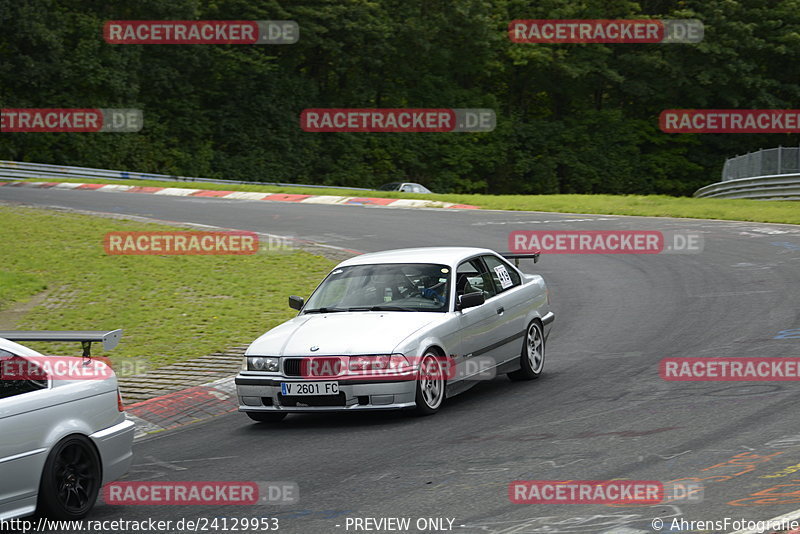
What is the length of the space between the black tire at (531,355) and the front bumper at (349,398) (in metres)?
2.13

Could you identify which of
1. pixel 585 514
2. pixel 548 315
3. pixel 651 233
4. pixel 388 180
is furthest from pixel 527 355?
pixel 388 180

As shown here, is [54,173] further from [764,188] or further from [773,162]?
[773,162]

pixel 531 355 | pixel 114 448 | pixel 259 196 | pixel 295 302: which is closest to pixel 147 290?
pixel 295 302

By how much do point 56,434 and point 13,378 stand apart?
1.44ft

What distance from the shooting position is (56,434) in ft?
21.8

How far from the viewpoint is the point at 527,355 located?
1106 cm

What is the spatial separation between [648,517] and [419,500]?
142 centimetres

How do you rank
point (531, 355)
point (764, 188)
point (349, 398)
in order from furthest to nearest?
point (764, 188) < point (531, 355) < point (349, 398)

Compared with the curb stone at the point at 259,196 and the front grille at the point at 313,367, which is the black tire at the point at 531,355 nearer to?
the front grille at the point at 313,367

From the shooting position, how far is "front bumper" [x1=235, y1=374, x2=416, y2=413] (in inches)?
360

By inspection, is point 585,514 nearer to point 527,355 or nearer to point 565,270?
point 527,355

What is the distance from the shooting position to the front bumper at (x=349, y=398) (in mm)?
9133

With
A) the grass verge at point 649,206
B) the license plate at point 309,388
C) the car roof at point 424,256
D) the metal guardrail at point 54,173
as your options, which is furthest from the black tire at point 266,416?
the metal guardrail at point 54,173

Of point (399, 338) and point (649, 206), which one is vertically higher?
point (649, 206)
